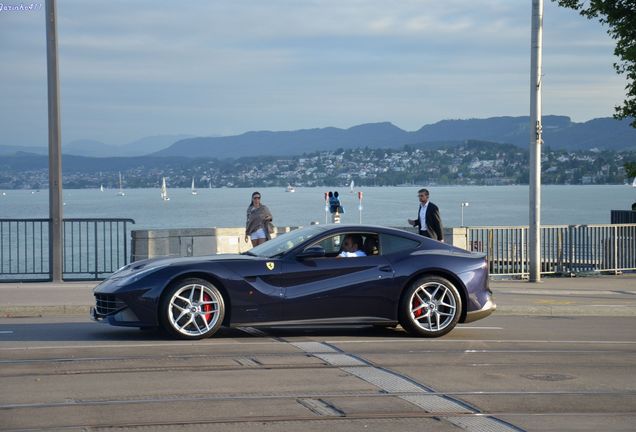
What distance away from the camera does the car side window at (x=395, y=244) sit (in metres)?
12.7

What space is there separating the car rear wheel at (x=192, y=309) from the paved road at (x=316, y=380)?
17cm

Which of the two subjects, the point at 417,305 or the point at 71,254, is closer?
the point at 417,305

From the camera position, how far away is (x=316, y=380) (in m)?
9.51

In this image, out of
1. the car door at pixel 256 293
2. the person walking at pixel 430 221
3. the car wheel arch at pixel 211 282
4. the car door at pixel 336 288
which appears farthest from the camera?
the person walking at pixel 430 221

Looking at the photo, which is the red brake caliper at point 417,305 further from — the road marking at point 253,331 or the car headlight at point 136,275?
the car headlight at point 136,275

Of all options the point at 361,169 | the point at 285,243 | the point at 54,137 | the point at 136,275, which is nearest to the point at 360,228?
the point at 285,243

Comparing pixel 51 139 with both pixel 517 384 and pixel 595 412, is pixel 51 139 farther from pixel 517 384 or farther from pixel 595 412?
pixel 595 412

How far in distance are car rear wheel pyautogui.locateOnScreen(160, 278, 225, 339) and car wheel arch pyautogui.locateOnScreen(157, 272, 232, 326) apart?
0.04 metres

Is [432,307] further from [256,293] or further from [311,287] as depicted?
[256,293]

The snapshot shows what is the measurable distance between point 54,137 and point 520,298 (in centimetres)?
874

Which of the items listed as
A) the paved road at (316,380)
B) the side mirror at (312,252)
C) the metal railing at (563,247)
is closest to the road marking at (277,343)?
the paved road at (316,380)

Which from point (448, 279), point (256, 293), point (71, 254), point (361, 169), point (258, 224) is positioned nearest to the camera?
point (256, 293)

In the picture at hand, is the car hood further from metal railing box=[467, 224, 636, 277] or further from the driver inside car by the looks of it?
metal railing box=[467, 224, 636, 277]

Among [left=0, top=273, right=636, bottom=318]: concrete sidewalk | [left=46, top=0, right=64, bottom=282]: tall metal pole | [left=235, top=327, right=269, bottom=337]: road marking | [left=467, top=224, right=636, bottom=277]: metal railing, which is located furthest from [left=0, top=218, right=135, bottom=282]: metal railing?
[left=467, top=224, right=636, bottom=277]: metal railing
